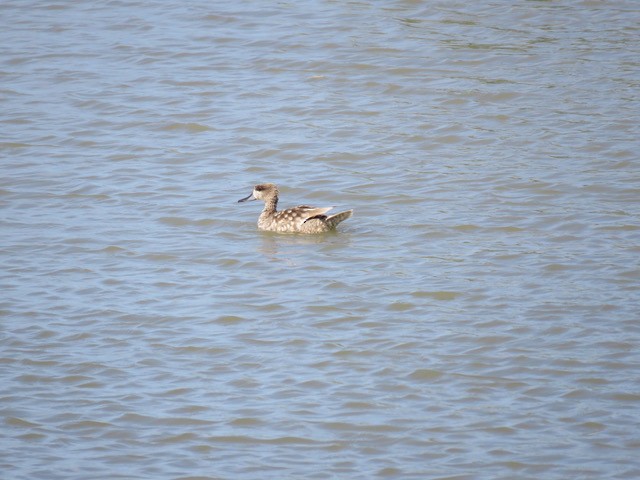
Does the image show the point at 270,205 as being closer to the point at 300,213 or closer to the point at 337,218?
the point at 300,213

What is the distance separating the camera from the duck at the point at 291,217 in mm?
10609

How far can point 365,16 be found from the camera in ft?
52.7

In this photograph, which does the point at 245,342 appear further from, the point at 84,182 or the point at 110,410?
the point at 84,182

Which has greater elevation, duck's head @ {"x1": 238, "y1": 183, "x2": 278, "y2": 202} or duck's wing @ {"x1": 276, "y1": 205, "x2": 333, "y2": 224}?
duck's head @ {"x1": 238, "y1": 183, "x2": 278, "y2": 202}

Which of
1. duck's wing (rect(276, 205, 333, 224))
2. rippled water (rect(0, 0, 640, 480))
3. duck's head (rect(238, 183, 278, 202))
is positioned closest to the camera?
rippled water (rect(0, 0, 640, 480))

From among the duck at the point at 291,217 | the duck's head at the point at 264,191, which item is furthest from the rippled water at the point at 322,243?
the duck's head at the point at 264,191

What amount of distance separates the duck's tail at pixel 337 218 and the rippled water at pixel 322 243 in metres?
0.17

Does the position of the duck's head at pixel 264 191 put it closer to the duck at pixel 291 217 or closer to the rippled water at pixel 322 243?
the duck at pixel 291 217

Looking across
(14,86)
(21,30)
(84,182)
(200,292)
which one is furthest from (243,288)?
(21,30)

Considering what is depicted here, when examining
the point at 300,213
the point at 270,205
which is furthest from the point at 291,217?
the point at 270,205

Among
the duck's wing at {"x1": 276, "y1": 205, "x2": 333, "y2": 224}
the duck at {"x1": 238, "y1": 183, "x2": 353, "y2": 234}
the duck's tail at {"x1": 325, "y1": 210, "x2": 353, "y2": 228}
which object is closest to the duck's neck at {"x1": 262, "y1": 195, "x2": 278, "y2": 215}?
the duck at {"x1": 238, "y1": 183, "x2": 353, "y2": 234}

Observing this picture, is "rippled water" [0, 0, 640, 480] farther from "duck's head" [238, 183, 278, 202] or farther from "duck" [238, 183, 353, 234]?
"duck's head" [238, 183, 278, 202]

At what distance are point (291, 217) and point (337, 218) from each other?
0.47 m

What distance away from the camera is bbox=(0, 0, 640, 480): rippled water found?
6.89 metres
